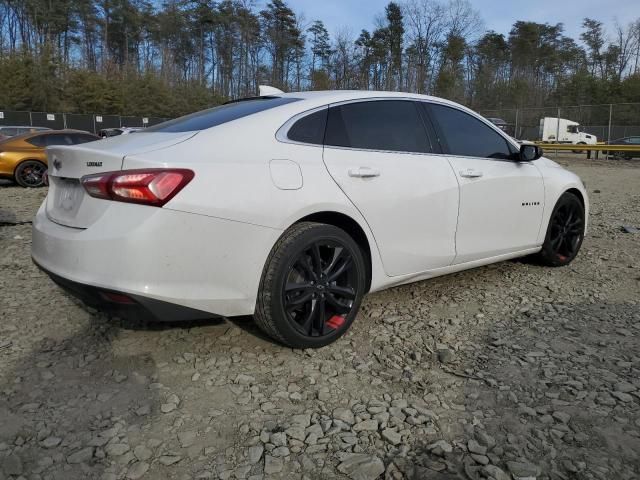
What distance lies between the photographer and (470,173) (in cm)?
375

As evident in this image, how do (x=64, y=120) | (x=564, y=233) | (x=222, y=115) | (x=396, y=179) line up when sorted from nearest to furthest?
(x=222, y=115)
(x=396, y=179)
(x=564, y=233)
(x=64, y=120)

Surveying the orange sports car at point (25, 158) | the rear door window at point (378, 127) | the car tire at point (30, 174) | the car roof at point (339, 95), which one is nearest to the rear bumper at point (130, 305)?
the rear door window at point (378, 127)

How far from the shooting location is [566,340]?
3219 millimetres

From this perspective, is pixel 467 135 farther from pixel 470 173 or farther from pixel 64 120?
pixel 64 120

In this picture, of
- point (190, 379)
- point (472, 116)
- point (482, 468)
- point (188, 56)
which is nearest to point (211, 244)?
point (190, 379)

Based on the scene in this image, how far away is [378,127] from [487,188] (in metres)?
1.06

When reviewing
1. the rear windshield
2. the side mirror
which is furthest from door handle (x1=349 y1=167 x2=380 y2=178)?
the side mirror

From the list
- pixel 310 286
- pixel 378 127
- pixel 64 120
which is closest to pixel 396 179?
pixel 378 127

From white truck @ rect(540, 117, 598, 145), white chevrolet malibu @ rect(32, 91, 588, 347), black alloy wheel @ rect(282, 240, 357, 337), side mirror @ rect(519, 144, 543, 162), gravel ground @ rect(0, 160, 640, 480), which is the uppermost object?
white truck @ rect(540, 117, 598, 145)

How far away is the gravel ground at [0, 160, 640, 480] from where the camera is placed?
6.84 feet

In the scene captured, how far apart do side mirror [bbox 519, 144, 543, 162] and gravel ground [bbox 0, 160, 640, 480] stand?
3.67 feet

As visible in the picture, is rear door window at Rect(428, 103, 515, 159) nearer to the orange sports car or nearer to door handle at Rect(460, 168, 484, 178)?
door handle at Rect(460, 168, 484, 178)

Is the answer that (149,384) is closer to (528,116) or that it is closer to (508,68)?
(528,116)

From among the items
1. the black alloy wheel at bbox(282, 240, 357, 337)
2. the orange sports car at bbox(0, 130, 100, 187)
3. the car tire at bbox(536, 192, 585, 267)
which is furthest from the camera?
the orange sports car at bbox(0, 130, 100, 187)
